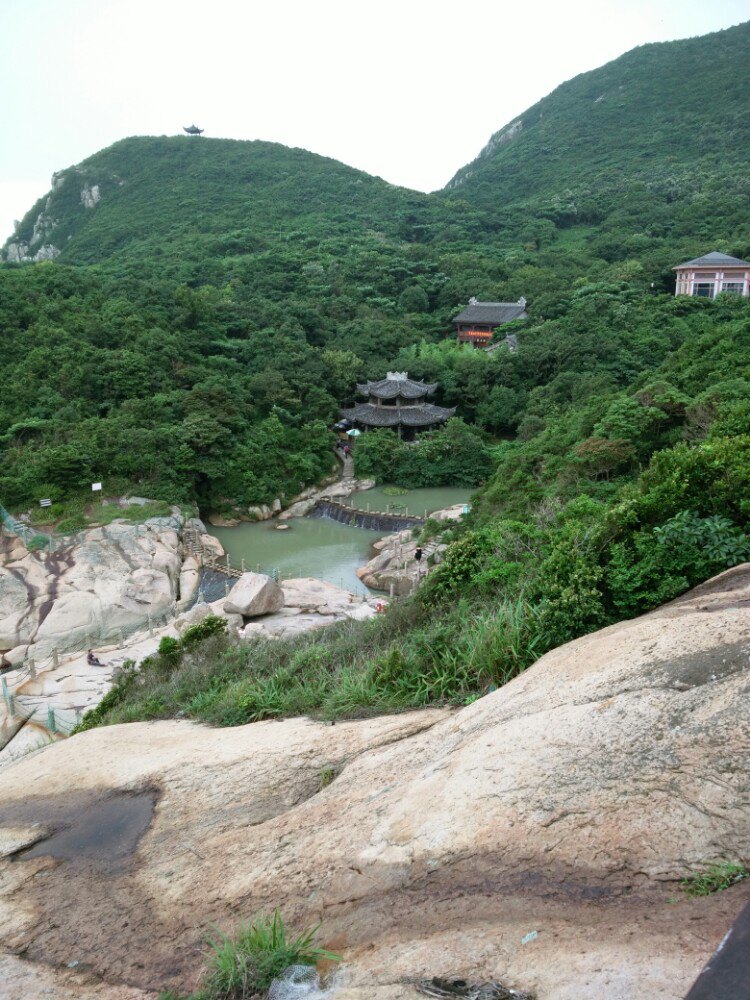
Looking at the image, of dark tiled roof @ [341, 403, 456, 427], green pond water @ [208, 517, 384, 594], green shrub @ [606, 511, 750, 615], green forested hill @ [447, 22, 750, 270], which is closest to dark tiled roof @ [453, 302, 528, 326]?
dark tiled roof @ [341, 403, 456, 427]

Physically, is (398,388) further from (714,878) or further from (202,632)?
(714,878)

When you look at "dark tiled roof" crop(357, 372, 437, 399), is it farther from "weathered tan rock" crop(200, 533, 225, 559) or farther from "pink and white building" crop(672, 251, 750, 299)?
"pink and white building" crop(672, 251, 750, 299)

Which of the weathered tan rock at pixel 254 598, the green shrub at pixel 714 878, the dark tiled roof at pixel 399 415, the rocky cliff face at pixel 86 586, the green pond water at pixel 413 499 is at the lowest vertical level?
the rocky cliff face at pixel 86 586

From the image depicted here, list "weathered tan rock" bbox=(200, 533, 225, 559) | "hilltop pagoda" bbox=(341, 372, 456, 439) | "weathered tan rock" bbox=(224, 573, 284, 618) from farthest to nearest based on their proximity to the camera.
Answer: "hilltop pagoda" bbox=(341, 372, 456, 439) < "weathered tan rock" bbox=(200, 533, 225, 559) < "weathered tan rock" bbox=(224, 573, 284, 618)

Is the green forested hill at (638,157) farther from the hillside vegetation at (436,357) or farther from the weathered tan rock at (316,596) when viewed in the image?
the weathered tan rock at (316,596)

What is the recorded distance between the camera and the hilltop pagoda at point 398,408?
2875 centimetres

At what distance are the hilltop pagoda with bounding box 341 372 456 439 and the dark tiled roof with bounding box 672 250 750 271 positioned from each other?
56.0ft

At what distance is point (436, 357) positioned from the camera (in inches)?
1270

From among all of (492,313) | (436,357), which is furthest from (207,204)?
(436,357)

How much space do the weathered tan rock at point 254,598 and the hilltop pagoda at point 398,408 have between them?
15647 millimetres

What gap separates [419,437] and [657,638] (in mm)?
25075

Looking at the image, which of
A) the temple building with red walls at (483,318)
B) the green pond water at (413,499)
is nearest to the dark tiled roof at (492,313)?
the temple building with red walls at (483,318)

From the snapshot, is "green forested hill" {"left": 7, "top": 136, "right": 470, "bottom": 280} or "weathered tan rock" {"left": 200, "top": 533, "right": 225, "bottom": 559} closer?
"weathered tan rock" {"left": 200, "top": 533, "right": 225, "bottom": 559}

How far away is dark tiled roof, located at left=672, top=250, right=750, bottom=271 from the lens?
33812 millimetres
